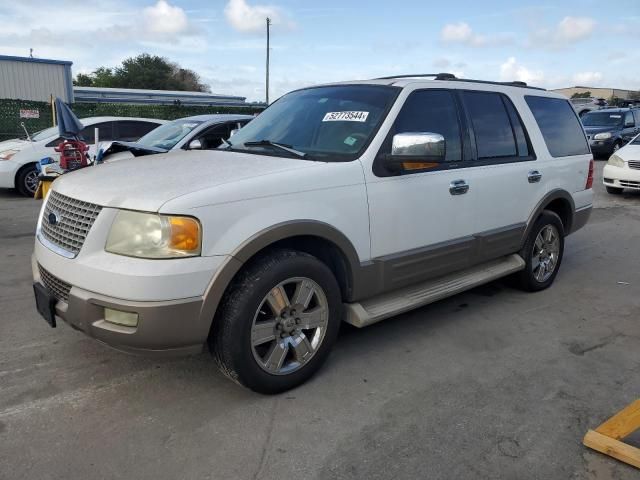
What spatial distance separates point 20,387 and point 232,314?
1457 millimetres

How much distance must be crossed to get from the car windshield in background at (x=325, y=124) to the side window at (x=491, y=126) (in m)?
0.87

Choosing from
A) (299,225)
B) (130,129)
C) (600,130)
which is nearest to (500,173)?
(299,225)

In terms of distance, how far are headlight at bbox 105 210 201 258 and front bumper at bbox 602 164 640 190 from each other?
1064 cm

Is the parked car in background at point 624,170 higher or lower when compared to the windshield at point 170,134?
lower

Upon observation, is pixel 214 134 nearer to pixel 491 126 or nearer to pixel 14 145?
pixel 14 145

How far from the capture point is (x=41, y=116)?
18219 mm

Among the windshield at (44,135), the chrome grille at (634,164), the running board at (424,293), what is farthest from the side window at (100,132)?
the chrome grille at (634,164)

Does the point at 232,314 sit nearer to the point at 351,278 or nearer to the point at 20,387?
the point at 351,278

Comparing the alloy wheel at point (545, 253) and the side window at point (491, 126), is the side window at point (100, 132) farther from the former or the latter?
the alloy wheel at point (545, 253)

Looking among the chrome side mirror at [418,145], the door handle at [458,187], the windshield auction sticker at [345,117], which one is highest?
the windshield auction sticker at [345,117]

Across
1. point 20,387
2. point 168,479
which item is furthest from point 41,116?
point 168,479

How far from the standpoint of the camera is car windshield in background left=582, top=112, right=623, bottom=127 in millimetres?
18984

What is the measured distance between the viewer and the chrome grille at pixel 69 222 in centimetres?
291

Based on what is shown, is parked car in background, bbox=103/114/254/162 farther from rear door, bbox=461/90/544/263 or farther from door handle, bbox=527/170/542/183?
door handle, bbox=527/170/542/183
